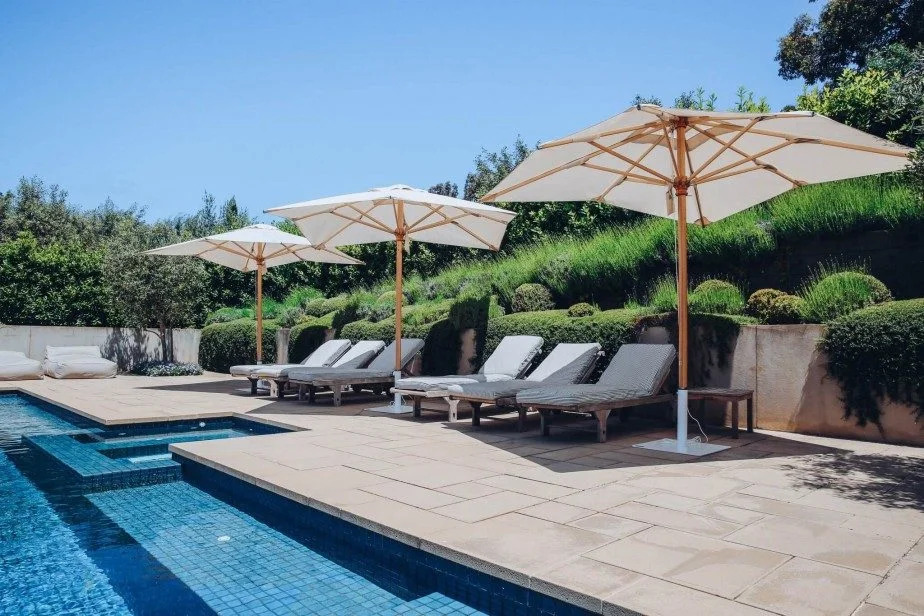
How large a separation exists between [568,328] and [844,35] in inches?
668

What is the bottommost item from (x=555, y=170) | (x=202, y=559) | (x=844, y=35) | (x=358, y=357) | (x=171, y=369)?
(x=202, y=559)

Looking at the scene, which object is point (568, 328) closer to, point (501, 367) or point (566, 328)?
point (566, 328)

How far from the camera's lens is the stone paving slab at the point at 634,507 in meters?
2.71

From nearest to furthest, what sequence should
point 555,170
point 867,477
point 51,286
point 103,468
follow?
point 867,477 → point 555,170 → point 103,468 → point 51,286

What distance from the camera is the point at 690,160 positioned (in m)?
6.59

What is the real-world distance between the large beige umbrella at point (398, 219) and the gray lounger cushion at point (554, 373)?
2064mm

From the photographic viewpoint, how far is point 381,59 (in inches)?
541

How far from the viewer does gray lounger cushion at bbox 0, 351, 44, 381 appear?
1419 centimetres

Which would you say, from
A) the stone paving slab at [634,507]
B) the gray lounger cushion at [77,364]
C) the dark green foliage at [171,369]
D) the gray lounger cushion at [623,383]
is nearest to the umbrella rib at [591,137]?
the gray lounger cushion at [623,383]

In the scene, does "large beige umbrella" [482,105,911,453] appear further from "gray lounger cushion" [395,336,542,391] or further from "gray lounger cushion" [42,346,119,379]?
"gray lounger cushion" [42,346,119,379]

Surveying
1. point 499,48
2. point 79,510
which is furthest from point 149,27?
point 79,510

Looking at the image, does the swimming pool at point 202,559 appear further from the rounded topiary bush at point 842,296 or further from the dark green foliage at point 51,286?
the dark green foliage at point 51,286

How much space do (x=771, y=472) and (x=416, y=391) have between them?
415cm

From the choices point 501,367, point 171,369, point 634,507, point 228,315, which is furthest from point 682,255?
point 228,315
